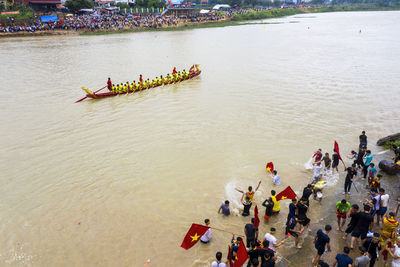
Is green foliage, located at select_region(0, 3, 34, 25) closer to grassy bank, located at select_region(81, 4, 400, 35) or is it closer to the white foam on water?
grassy bank, located at select_region(81, 4, 400, 35)

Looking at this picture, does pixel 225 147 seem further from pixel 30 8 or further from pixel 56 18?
pixel 30 8

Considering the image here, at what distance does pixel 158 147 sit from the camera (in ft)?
42.3

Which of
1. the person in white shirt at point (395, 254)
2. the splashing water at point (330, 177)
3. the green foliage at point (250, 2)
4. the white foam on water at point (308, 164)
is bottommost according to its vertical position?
the splashing water at point (330, 177)

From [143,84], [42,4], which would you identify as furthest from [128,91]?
[42,4]

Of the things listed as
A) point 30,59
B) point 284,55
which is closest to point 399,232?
point 284,55

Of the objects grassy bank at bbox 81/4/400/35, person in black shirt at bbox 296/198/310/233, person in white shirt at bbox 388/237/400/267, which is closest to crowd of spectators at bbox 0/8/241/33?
grassy bank at bbox 81/4/400/35

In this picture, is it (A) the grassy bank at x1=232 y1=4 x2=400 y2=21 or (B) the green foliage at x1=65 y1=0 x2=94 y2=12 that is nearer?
(B) the green foliage at x1=65 y1=0 x2=94 y2=12

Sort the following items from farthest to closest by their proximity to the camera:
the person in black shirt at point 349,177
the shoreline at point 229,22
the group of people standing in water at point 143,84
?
1. the shoreline at point 229,22
2. the group of people standing in water at point 143,84
3. the person in black shirt at point 349,177

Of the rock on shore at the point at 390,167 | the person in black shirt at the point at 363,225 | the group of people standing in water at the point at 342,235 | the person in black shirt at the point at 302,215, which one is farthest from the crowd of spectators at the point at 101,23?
the person in black shirt at the point at 363,225

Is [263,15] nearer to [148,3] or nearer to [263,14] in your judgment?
[263,14]

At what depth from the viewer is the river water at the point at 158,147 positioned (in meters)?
8.02

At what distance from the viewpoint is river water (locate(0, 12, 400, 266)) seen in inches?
316

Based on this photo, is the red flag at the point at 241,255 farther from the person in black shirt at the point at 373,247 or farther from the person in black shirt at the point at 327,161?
the person in black shirt at the point at 327,161

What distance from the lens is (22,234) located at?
825 centimetres
